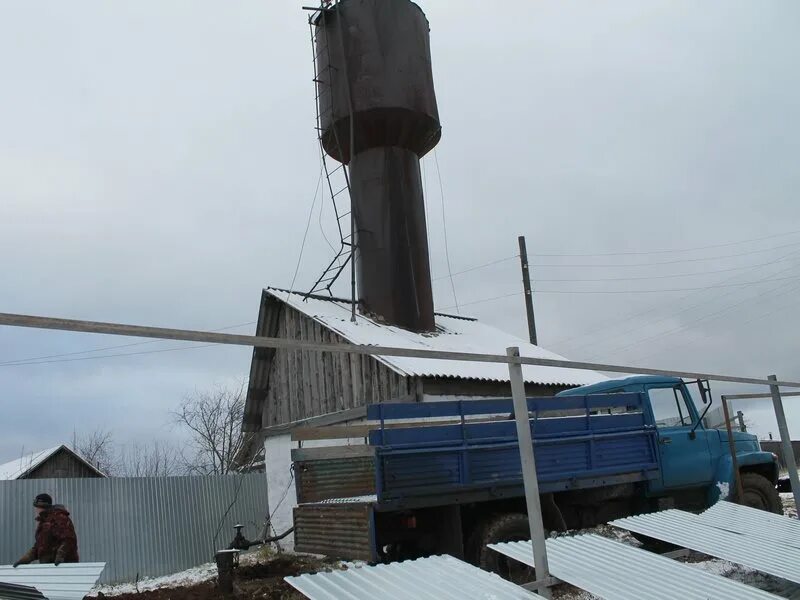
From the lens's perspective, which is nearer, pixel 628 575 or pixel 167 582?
pixel 628 575

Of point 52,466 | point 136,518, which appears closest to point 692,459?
point 136,518

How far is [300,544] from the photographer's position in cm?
910

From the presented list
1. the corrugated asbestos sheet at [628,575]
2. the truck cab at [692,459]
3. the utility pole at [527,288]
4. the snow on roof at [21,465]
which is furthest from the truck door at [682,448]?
the snow on roof at [21,465]

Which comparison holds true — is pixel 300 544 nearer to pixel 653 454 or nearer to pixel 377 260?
pixel 653 454

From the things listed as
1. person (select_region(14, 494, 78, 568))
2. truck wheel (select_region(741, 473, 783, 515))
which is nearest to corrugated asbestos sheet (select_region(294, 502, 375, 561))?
person (select_region(14, 494, 78, 568))

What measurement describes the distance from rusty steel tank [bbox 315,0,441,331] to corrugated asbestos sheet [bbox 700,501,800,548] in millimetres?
10851

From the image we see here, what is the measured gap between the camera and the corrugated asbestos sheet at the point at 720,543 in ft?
16.4

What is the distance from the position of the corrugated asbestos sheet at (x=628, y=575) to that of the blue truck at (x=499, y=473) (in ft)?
9.72

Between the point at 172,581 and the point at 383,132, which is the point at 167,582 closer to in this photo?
the point at 172,581

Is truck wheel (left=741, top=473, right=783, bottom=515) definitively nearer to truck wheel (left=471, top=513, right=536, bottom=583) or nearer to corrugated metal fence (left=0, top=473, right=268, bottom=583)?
truck wheel (left=471, top=513, right=536, bottom=583)

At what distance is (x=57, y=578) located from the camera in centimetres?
412

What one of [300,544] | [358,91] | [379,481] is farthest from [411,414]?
[358,91]

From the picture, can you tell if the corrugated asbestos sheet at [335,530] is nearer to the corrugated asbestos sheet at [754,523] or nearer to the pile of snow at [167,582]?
the corrugated asbestos sheet at [754,523]

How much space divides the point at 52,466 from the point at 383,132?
2580cm
